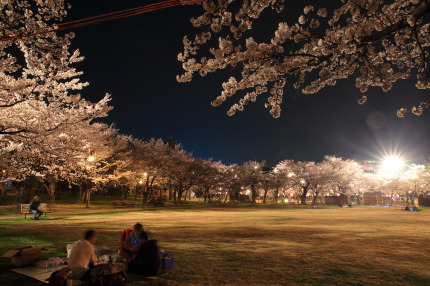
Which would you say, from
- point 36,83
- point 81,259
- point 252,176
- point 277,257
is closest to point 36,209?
point 36,83

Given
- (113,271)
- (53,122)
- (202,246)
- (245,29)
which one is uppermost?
(245,29)

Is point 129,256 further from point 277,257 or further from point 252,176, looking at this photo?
point 252,176

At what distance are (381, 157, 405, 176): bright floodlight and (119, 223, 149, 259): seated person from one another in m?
62.4

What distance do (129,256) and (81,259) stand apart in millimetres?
2103

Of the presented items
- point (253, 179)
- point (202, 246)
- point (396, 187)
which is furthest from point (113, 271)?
point (396, 187)

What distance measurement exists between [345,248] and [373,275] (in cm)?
355

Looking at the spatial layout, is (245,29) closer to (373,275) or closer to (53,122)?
(373,275)

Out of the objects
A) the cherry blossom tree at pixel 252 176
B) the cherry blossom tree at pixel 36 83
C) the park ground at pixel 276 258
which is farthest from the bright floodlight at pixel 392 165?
the cherry blossom tree at pixel 36 83

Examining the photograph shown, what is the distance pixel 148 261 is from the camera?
21.4 feet

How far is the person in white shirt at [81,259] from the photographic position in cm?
536

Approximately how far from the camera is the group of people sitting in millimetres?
5438

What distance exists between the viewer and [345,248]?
10375 mm

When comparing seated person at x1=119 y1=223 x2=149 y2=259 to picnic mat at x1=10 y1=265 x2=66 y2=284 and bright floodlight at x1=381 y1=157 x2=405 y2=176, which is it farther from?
bright floodlight at x1=381 y1=157 x2=405 y2=176

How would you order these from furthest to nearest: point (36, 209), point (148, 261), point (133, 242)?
point (36, 209) < point (133, 242) < point (148, 261)
